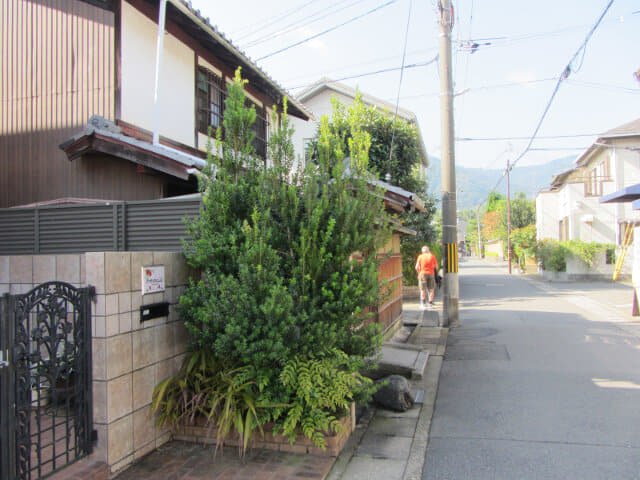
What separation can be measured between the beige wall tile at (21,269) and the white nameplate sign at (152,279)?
119 cm

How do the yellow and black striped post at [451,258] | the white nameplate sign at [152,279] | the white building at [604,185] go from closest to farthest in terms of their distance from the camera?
the white nameplate sign at [152,279] < the yellow and black striped post at [451,258] < the white building at [604,185]

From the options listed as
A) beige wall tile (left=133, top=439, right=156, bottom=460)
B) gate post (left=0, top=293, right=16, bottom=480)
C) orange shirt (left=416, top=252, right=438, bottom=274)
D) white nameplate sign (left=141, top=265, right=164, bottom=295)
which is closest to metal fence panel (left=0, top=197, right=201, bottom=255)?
white nameplate sign (left=141, top=265, right=164, bottom=295)

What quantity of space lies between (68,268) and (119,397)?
128cm

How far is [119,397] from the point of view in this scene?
3463 millimetres

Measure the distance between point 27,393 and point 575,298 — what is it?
1644cm

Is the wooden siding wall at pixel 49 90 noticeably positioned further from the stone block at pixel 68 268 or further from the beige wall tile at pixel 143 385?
the beige wall tile at pixel 143 385

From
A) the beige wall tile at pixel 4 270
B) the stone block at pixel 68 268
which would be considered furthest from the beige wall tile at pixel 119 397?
the beige wall tile at pixel 4 270

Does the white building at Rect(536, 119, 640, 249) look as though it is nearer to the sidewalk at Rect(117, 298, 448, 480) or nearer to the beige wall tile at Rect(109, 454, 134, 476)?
the sidewalk at Rect(117, 298, 448, 480)

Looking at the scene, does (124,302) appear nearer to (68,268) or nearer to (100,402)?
(100,402)

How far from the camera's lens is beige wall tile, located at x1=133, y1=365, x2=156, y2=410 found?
3.64m

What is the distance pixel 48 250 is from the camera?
5.61 meters

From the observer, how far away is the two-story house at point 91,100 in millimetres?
7082

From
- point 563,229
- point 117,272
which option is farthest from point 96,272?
point 563,229

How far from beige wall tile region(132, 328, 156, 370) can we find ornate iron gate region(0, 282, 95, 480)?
363 millimetres
